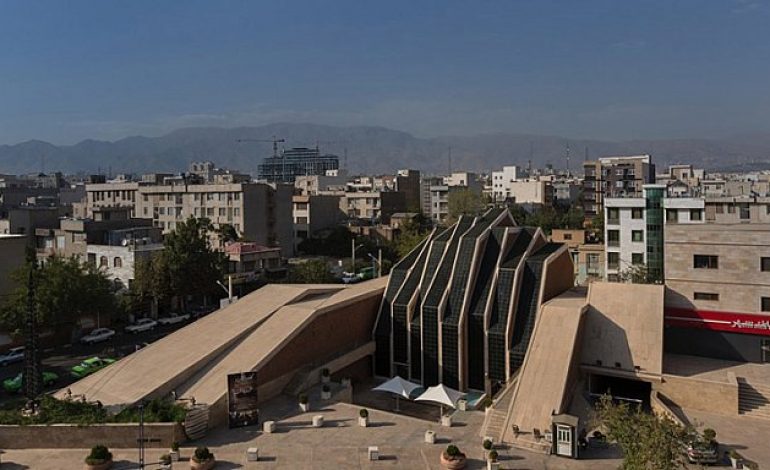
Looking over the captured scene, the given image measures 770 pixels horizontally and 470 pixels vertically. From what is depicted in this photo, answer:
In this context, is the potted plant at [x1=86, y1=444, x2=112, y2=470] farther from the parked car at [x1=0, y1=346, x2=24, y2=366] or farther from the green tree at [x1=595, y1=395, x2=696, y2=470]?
the parked car at [x1=0, y1=346, x2=24, y2=366]

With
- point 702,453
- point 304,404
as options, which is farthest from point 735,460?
point 304,404

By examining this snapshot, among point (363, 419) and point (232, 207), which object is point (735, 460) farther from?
point (232, 207)

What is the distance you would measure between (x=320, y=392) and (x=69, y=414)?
11641 mm

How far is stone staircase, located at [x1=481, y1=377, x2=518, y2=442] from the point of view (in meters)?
27.4

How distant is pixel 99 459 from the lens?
77.4ft

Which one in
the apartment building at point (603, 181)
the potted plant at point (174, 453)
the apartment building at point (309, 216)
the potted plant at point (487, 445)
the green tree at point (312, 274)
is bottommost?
the potted plant at point (174, 453)

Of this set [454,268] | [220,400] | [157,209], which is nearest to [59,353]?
[220,400]

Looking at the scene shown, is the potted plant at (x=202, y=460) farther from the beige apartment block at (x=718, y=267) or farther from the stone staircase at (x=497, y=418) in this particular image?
the beige apartment block at (x=718, y=267)

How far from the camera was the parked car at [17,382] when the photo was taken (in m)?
36.8

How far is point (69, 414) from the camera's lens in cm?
2689

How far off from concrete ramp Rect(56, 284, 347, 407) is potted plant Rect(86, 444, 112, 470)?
4.24 metres

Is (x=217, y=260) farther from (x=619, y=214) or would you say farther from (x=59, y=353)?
A: (x=619, y=214)

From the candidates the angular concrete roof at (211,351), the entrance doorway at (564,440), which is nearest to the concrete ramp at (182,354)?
the angular concrete roof at (211,351)

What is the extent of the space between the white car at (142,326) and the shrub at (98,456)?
29482 mm
